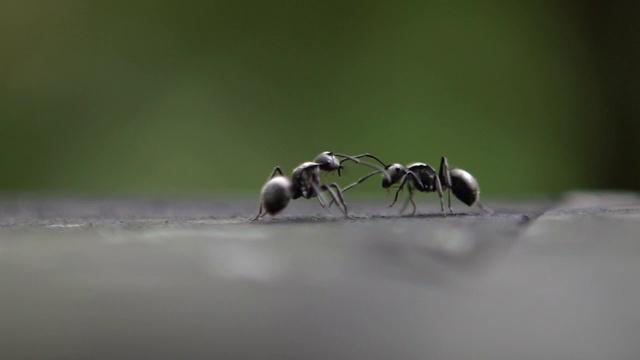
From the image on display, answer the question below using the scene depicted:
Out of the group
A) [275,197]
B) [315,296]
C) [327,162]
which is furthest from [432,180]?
[315,296]

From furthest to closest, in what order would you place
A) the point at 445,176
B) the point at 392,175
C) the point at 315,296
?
the point at 392,175 → the point at 445,176 → the point at 315,296

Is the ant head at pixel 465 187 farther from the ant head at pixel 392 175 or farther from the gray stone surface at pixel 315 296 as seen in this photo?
the gray stone surface at pixel 315 296

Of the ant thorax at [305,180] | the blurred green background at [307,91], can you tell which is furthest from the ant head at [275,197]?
the blurred green background at [307,91]

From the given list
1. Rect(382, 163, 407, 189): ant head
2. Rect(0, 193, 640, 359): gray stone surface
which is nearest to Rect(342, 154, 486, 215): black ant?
Rect(382, 163, 407, 189): ant head

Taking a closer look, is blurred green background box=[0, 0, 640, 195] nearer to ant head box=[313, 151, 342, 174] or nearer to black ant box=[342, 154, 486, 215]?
black ant box=[342, 154, 486, 215]

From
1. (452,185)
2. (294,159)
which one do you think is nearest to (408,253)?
(452,185)

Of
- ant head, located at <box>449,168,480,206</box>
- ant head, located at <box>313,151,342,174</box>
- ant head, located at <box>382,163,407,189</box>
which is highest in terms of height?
ant head, located at <box>313,151,342,174</box>

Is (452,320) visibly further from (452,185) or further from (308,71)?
(308,71)

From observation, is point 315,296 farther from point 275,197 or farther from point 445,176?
point 445,176
